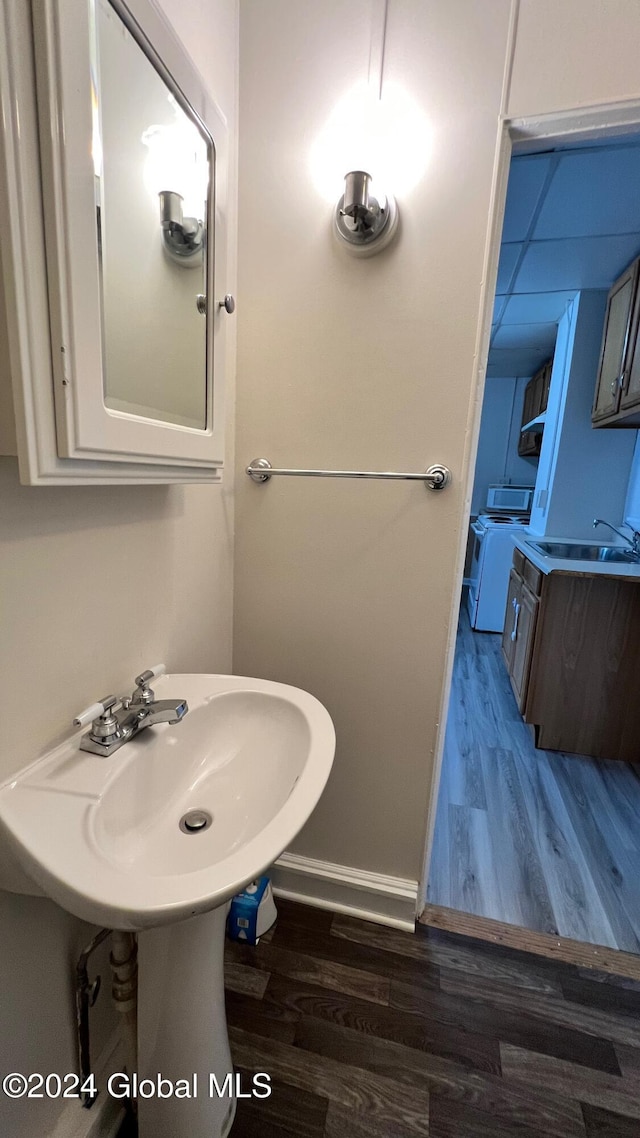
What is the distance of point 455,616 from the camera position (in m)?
1.25

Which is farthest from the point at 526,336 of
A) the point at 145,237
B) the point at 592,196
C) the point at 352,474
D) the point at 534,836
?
the point at 145,237

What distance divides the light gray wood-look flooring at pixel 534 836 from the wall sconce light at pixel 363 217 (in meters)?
1.87

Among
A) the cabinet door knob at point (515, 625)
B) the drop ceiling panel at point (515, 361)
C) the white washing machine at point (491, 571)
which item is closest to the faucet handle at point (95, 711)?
the cabinet door knob at point (515, 625)

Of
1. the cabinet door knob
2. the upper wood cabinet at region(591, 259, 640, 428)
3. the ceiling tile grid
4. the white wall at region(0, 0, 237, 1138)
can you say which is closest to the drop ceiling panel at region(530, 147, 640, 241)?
the ceiling tile grid

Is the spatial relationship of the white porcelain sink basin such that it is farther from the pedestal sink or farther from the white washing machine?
the white washing machine

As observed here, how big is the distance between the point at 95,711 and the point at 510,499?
4.79m

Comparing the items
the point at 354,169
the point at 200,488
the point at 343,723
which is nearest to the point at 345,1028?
the point at 343,723

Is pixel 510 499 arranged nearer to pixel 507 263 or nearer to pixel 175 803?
pixel 507 263

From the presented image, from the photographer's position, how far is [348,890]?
1.44m

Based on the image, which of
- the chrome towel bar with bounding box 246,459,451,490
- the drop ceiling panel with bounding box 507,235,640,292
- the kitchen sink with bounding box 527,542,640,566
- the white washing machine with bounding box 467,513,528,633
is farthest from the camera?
the white washing machine with bounding box 467,513,528,633

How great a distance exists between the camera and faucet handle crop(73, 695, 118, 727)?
74cm

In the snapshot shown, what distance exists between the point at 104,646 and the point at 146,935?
0.48 meters

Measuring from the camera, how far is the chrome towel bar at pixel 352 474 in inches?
45.5

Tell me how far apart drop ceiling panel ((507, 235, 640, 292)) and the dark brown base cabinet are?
1619 millimetres
